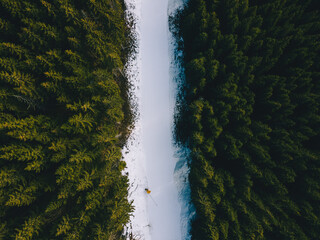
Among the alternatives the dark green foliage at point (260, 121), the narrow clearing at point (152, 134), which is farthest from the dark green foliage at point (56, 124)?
the dark green foliage at point (260, 121)

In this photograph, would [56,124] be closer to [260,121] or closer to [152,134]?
[152,134]

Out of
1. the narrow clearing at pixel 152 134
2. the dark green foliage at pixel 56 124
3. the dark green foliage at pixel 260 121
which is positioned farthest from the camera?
the narrow clearing at pixel 152 134

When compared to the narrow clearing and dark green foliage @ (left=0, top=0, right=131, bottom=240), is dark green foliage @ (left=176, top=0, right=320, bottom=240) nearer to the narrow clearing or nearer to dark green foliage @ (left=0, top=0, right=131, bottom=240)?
the narrow clearing

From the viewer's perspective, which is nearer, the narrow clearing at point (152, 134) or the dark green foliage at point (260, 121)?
the dark green foliage at point (260, 121)

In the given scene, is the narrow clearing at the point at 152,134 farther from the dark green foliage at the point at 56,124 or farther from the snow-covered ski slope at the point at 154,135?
the dark green foliage at the point at 56,124

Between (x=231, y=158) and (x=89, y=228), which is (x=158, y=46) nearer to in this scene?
(x=231, y=158)

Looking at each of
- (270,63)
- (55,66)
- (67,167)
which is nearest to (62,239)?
(67,167)
